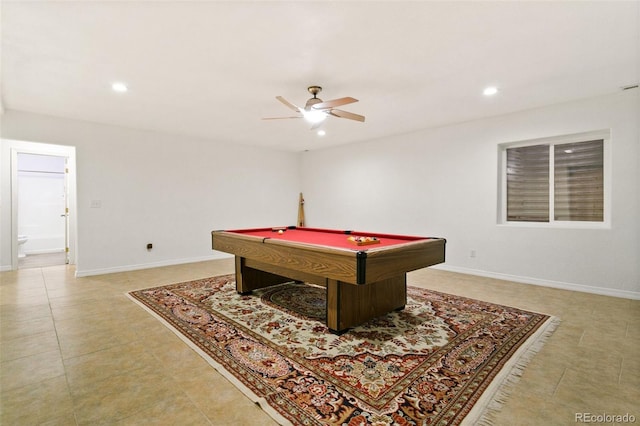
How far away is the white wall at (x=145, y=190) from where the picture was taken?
4.50 meters

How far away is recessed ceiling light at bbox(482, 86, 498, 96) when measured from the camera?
10.7 ft

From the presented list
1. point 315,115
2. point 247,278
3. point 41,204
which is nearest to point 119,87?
point 315,115

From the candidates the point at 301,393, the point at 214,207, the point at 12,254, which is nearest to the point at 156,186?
the point at 214,207

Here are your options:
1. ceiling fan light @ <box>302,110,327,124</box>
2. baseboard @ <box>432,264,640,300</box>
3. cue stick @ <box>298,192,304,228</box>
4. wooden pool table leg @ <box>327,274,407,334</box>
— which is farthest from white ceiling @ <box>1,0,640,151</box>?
cue stick @ <box>298,192,304,228</box>

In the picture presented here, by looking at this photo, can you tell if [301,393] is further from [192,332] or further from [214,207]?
[214,207]

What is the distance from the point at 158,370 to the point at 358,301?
60.7 inches

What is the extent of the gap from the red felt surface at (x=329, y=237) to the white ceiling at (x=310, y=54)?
1.62m

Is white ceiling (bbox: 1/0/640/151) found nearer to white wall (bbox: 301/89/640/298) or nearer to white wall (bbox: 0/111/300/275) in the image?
white wall (bbox: 301/89/640/298)

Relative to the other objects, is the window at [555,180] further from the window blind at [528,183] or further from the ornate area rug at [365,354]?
the ornate area rug at [365,354]

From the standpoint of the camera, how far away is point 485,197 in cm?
444

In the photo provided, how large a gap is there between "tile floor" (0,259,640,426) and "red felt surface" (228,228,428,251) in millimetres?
1308

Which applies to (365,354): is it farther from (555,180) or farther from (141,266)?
(141,266)

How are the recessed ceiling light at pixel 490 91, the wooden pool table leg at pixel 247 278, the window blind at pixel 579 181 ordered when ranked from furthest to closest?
the window blind at pixel 579 181 → the wooden pool table leg at pixel 247 278 → the recessed ceiling light at pixel 490 91

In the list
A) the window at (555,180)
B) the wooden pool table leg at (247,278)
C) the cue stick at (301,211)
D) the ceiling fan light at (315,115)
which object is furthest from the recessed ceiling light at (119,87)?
the window at (555,180)
